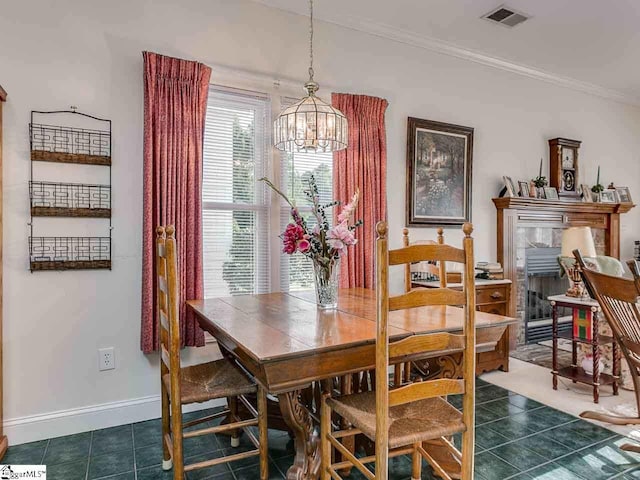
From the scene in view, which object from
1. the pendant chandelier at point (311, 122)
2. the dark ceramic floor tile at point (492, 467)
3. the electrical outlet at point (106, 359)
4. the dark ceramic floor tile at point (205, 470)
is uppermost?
the pendant chandelier at point (311, 122)

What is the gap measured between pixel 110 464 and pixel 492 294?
10.00ft

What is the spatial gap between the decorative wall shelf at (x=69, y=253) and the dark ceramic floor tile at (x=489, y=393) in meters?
2.71

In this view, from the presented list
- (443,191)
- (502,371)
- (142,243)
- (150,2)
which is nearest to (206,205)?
(142,243)

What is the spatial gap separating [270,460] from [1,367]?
5.19 ft

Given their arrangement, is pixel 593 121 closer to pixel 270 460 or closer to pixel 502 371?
pixel 502 371

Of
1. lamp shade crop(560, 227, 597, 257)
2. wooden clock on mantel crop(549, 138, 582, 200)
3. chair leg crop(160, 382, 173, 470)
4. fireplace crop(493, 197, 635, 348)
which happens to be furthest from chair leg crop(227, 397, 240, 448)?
wooden clock on mantel crop(549, 138, 582, 200)

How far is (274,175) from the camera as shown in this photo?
3240mm

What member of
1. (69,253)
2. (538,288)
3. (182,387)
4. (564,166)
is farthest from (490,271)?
(69,253)

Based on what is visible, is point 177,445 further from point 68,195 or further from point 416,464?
point 68,195

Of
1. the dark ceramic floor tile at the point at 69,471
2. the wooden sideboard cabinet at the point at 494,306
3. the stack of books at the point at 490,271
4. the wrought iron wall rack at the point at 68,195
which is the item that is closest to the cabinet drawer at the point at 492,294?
the wooden sideboard cabinet at the point at 494,306

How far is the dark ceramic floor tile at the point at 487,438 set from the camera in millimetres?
2408

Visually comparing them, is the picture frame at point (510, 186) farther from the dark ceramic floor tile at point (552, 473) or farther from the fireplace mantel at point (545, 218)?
the dark ceramic floor tile at point (552, 473)

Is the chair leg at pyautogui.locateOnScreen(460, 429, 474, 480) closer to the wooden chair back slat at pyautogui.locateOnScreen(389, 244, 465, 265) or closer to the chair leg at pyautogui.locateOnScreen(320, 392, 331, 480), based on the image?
the chair leg at pyautogui.locateOnScreen(320, 392, 331, 480)

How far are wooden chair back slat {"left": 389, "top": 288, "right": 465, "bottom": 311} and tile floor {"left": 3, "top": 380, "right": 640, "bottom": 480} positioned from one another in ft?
3.56
